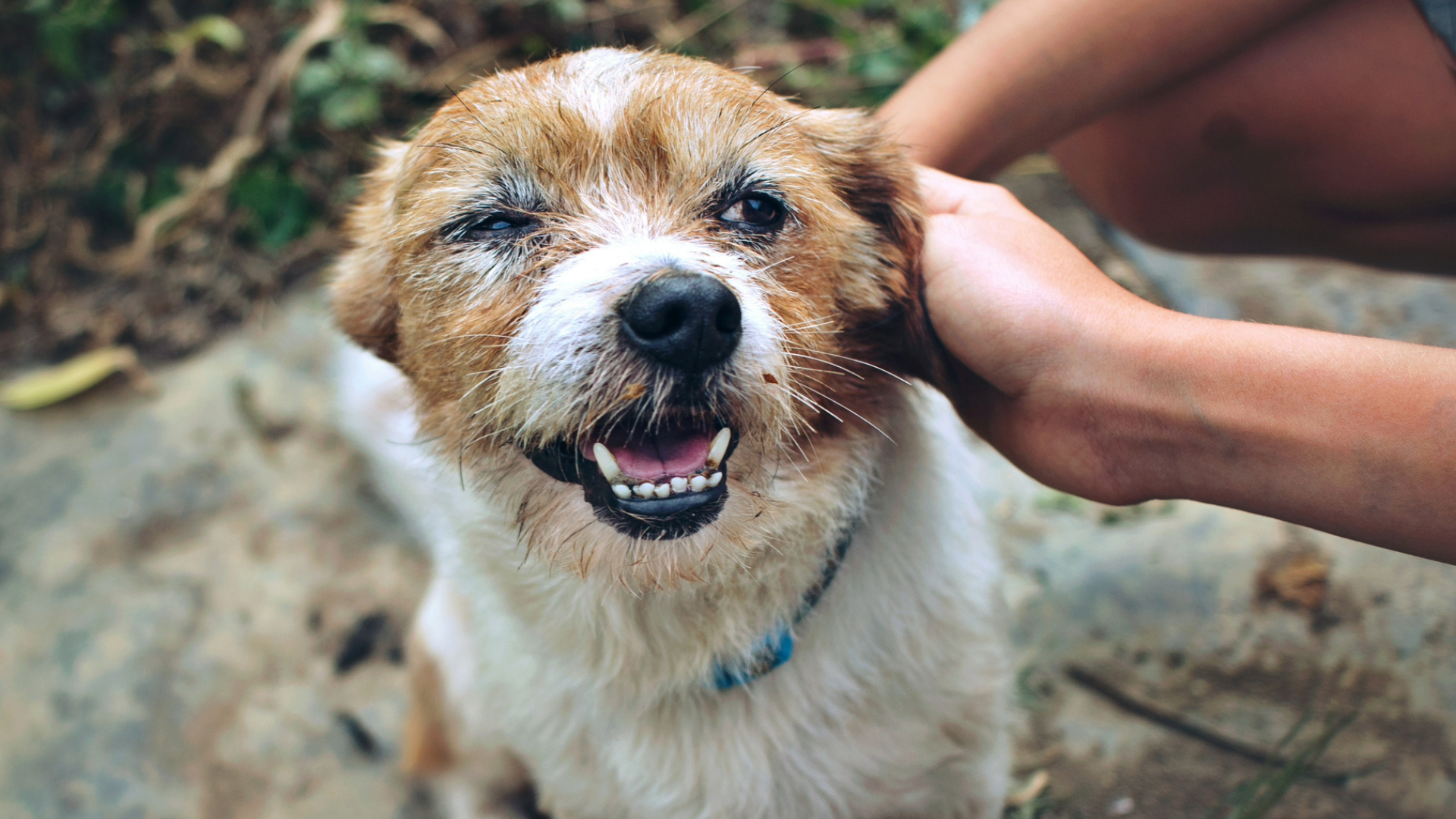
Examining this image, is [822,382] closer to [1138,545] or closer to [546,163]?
[546,163]

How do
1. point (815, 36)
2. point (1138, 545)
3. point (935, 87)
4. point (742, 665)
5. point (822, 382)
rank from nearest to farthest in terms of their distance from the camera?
point (822, 382) < point (742, 665) < point (935, 87) < point (1138, 545) < point (815, 36)

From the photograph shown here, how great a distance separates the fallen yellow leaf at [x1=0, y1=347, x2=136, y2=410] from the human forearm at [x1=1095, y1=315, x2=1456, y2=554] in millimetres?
3603

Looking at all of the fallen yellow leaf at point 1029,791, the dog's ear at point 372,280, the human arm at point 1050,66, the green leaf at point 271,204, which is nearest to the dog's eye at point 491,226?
the dog's ear at point 372,280

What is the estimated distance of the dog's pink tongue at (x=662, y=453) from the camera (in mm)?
1468

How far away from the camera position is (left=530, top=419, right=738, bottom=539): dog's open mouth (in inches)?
56.6

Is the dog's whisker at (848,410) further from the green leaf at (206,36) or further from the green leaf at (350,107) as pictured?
the green leaf at (206,36)

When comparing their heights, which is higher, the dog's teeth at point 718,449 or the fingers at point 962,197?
the fingers at point 962,197

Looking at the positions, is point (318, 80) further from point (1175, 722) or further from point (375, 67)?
point (1175, 722)

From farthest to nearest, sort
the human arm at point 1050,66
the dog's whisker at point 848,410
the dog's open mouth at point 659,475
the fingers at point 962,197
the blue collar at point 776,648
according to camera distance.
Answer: the human arm at point 1050,66 → the fingers at point 962,197 → the blue collar at point 776,648 → the dog's whisker at point 848,410 → the dog's open mouth at point 659,475

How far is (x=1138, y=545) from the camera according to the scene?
2666mm

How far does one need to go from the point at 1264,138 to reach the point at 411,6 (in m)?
3.55

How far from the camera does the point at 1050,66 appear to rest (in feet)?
7.16

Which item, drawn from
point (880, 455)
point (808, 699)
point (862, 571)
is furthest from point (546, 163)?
point (808, 699)

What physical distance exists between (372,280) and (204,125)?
2954 millimetres
